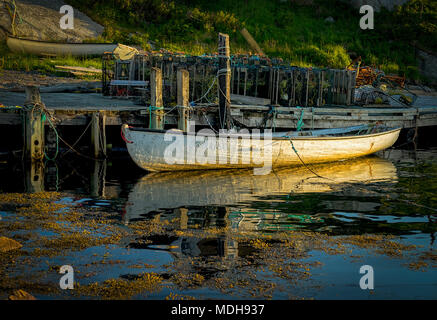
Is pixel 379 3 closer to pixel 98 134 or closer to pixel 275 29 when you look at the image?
pixel 275 29

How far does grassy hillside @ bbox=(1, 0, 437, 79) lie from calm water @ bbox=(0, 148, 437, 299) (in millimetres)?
14916

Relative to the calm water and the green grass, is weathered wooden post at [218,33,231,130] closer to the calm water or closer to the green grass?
the calm water

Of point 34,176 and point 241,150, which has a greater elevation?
point 241,150

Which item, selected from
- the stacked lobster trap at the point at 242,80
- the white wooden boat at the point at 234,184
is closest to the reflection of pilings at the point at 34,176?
the white wooden boat at the point at 234,184

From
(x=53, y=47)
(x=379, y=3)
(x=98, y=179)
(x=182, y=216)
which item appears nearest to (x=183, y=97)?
(x=98, y=179)

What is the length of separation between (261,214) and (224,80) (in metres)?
6.30

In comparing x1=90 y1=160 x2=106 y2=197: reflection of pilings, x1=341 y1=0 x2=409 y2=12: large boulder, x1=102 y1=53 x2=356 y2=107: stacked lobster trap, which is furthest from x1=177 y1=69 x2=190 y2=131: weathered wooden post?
x1=341 y1=0 x2=409 y2=12: large boulder

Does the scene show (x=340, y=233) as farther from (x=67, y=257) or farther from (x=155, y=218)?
(x=67, y=257)

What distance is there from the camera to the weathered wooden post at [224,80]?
16422 mm

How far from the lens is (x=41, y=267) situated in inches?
312

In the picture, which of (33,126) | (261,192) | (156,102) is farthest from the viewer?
(156,102)

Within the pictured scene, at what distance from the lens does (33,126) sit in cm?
1602

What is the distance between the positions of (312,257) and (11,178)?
914cm

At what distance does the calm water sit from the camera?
7.80 m
